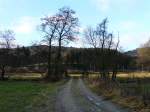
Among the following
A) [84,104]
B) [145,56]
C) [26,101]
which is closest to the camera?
[84,104]

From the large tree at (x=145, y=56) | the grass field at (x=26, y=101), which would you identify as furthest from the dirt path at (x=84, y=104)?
the large tree at (x=145, y=56)

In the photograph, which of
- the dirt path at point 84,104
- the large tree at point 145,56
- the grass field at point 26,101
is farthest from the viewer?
the large tree at point 145,56

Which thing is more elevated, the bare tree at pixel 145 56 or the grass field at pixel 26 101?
the bare tree at pixel 145 56

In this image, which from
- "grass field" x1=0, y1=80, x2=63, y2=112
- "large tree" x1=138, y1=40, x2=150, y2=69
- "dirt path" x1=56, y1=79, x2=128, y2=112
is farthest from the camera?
"large tree" x1=138, y1=40, x2=150, y2=69

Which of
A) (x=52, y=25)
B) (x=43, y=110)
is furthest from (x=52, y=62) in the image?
(x=43, y=110)

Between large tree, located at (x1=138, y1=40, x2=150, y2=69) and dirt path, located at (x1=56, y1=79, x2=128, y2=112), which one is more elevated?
large tree, located at (x1=138, y1=40, x2=150, y2=69)

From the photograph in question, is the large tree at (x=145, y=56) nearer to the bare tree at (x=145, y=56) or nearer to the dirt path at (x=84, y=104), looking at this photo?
the bare tree at (x=145, y=56)

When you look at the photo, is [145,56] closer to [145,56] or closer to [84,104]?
[145,56]

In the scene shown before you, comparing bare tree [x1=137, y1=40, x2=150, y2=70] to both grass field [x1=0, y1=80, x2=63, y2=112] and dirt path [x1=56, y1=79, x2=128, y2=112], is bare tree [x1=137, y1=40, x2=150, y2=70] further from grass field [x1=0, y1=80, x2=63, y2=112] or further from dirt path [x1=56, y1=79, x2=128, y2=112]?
dirt path [x1=56, y1=79, x2=128, y2=112]

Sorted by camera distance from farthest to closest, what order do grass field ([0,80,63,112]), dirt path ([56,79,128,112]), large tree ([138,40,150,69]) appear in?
1. large tree ([138,40,150,69])
2. grass field ([0,80,63,112])
3. dirt path ([56,79,128,112])

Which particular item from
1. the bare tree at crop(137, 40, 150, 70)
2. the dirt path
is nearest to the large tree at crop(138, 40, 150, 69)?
the bare tree at crop(137, 40, 150, 70)

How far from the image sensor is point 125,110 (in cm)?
2488

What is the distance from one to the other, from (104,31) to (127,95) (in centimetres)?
6355

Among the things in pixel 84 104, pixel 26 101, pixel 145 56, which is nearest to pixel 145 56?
pixel 145 56
